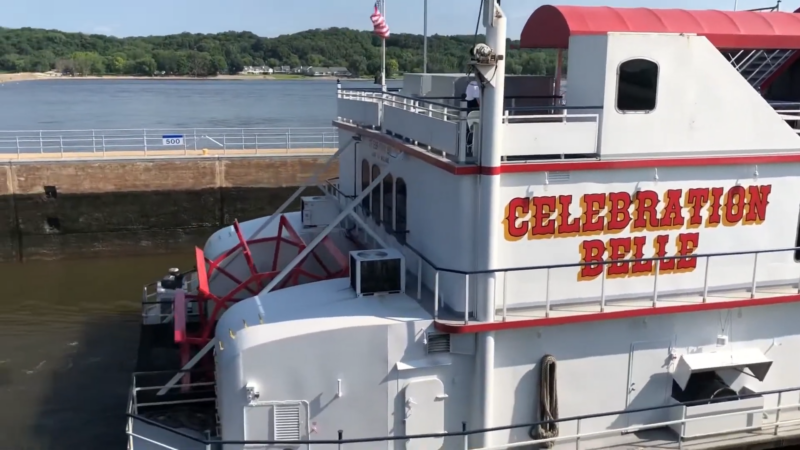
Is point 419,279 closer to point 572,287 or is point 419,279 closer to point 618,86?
point 572,287

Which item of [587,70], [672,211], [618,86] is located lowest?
[672,211]

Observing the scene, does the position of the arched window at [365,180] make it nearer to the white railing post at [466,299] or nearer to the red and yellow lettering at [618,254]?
the white railing post at [466,299]

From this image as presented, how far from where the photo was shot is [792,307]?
826 centimetres

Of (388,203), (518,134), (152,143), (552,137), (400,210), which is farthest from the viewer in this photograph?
(152,143)

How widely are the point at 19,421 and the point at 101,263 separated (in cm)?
911

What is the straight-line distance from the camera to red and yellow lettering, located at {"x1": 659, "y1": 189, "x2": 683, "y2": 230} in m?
7.73

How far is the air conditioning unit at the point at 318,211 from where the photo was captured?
480 inches

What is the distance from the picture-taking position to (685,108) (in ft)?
24.8

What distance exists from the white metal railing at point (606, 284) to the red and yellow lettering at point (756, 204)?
0.40 m

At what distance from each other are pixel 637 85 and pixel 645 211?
53.3 inches

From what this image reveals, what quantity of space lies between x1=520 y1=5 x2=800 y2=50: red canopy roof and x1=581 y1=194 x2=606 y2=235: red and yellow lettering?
1.72m

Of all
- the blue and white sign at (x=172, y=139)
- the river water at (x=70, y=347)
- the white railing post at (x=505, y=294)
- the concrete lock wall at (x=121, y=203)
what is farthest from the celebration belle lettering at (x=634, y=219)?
the blue and white sign at (x=172, y=139)

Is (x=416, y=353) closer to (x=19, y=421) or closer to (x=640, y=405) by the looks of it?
(x=640, y=405)

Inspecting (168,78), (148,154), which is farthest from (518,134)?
(168,78)
